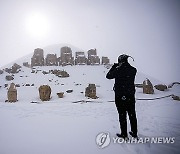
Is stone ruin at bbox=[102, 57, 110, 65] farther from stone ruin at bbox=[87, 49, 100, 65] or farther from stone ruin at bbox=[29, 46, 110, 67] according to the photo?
stone ruin at bbox=[87, 49, 100, 65]

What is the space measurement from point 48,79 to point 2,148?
3036 centimetres

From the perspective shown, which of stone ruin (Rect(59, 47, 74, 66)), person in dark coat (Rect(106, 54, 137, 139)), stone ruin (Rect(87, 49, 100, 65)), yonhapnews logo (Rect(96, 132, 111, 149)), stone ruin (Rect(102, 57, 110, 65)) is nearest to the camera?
yonhapnews logo (Rect(96, 132, 111, 149))

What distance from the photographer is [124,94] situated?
4.39 meters

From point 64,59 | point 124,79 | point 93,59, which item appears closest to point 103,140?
point 124,79

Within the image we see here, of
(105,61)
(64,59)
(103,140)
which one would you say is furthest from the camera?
(105,61)

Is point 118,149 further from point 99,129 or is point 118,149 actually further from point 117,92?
point 99,129

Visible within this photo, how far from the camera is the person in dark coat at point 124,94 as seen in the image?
14.5ft

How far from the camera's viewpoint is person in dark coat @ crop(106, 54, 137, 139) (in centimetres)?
441

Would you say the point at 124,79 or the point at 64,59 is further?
the point at 64,59

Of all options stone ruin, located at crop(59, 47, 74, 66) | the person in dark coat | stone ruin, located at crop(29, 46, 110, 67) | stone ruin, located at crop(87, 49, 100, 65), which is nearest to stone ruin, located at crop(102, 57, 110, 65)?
stone ruin, located at crop(29, 46, 110, 67)

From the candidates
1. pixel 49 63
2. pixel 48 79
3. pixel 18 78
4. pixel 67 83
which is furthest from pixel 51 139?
pixel 49 63

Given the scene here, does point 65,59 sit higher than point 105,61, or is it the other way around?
point 65,59

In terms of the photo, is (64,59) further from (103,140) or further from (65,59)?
(103,140)

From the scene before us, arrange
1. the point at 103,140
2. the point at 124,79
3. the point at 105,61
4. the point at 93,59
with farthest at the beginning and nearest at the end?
the point at 105,61 < the point at 93,59 < the point at 124,79 < the point at 103,140
